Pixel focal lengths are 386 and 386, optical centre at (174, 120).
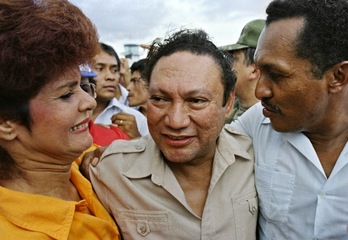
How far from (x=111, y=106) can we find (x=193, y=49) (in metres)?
2.70

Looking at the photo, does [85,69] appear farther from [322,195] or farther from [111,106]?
[111,106]

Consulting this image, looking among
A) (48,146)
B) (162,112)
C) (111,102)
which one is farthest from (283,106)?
(111,102)

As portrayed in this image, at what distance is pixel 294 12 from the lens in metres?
1.90

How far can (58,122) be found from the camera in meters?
1.59

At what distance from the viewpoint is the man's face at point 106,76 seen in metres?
4.62

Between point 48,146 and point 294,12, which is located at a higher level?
point 294,12

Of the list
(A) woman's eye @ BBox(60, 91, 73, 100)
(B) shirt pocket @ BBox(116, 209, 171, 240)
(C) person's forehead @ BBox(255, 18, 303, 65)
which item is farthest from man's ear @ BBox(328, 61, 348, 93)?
(A) woman's eye @ BBox(60, 91, 73, 100)

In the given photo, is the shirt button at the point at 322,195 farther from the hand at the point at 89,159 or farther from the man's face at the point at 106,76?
the man's face at the point at 106,76

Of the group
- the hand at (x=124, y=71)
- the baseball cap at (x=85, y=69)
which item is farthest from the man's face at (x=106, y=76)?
the hand at (x=124, y=71)

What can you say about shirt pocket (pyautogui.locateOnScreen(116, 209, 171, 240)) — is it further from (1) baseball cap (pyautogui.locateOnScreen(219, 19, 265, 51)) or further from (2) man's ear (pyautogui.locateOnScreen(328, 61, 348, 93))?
(1) baseball cap (pyautogui.locateOnScreen(219, 19, 265, 51))

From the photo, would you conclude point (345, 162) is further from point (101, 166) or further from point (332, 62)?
point (101, 166)

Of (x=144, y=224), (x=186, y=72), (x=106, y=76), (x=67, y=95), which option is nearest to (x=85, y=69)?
(x=67, y=95)

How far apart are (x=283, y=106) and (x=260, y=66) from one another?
229 millimetres

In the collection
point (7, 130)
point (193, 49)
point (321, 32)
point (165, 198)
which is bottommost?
point (165, 198)
